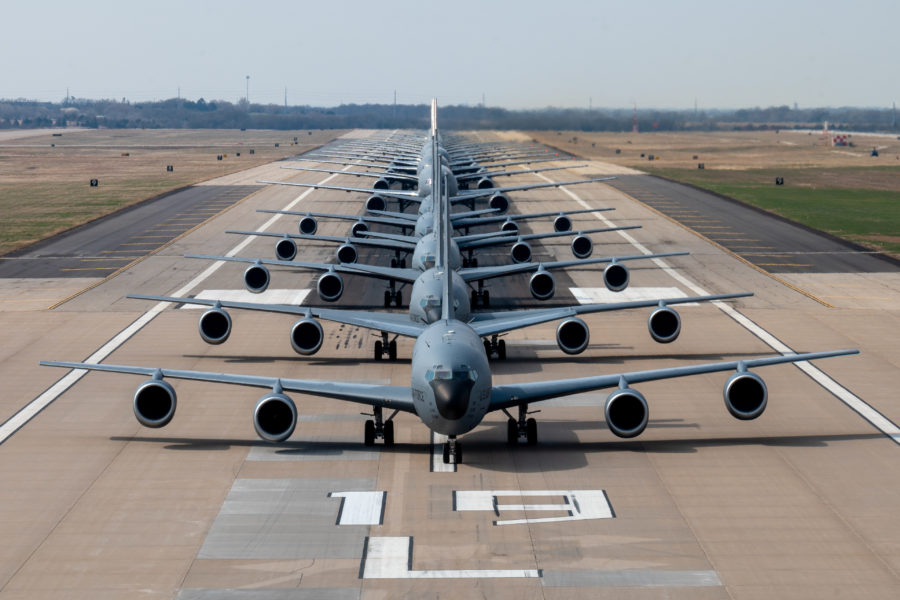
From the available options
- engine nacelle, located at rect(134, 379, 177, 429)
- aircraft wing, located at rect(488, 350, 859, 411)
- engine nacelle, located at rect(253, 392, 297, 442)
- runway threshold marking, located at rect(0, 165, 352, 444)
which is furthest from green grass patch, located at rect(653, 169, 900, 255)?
engine nacelle, located at rect(134, 379, 177, 429)

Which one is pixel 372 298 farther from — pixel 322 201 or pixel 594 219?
pixel 322 201

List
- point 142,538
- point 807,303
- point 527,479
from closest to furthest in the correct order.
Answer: point 142,538, point 527,479, point 807,303

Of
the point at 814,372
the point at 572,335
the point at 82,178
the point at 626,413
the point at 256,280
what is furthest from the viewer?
the point at 82,178

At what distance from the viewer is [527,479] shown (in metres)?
27.2

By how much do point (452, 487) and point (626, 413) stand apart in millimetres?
5409

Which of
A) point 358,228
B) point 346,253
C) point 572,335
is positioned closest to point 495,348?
point 572,335

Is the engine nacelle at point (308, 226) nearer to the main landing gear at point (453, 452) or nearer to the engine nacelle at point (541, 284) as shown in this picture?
the engine nacelle at point (541, 284)

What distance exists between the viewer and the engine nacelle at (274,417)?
A: 27.5m

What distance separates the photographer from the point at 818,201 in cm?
10081

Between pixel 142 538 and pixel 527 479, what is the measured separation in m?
10.1

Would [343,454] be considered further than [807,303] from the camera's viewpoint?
No

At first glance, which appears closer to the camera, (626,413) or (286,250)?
(626,413)

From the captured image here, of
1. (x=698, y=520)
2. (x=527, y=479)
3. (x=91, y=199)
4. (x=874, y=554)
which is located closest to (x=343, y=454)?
(x=527, y=479)

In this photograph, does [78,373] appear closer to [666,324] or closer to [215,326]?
[215,326]
